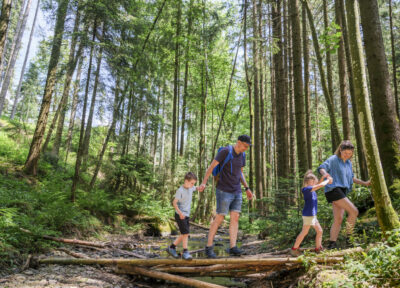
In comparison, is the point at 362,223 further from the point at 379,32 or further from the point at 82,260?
the point at 82,260

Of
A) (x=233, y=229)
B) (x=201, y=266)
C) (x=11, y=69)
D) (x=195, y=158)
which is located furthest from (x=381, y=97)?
(x=11, y=69)

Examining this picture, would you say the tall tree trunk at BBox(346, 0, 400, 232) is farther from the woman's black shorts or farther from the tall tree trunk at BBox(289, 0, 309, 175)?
the tall tree trunk at BBox(289, 0, 309, 175)

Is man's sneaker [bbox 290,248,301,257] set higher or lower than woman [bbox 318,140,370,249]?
lower

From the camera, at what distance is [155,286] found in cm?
528

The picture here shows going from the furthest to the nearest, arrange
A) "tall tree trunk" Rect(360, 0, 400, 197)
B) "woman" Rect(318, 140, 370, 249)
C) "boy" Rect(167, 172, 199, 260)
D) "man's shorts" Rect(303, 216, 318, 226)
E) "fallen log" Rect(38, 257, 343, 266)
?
"tall tree trunk" Rect(360, 0, 400, 197), "boy" Rect(167, 172, 199, 260), "woman" Rect(318, 140, 370, 249), "man's shorts" Rect(303, 216, 318, 226), "fallen log" Rect(38, 257, 343, 266)

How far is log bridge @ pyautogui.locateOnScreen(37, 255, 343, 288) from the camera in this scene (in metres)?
3.98

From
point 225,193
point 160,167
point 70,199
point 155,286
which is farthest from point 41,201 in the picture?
point 160,167

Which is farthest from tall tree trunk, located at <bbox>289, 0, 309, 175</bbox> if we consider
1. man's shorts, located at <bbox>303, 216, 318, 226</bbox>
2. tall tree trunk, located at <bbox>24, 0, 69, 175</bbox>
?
tall tree trunk, located at <bbox>24, 0, 69, 175</bbox>

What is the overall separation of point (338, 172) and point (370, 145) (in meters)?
1.57

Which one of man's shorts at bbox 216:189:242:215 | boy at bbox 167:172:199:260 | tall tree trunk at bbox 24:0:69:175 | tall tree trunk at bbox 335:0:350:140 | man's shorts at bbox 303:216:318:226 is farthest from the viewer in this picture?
tall tree trunk at bbox 24:0:69:175

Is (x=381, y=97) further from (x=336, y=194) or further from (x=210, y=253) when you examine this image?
(x=210, y=253)

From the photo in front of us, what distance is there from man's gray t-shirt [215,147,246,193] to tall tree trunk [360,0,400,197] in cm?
337

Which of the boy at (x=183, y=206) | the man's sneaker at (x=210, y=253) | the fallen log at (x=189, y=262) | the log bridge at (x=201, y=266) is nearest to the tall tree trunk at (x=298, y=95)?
the boy at (x=183, y=206)

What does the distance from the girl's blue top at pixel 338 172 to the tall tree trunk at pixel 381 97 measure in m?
1.26
